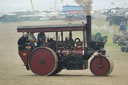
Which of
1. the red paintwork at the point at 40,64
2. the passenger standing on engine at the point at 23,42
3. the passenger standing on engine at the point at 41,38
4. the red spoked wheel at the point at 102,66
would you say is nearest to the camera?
the red spoked wheel at the point at 102,66

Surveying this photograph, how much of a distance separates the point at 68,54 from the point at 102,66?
4.95ft

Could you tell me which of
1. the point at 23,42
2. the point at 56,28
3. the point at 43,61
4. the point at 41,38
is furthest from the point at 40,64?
the point at 56,28

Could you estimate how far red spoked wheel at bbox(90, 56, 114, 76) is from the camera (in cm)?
2177

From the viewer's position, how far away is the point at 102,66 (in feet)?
71.7

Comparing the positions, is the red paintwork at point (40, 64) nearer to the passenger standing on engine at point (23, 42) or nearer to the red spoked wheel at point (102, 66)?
the passenger standing on engine at point (23, 42)

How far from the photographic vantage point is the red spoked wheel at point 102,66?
2177 cm

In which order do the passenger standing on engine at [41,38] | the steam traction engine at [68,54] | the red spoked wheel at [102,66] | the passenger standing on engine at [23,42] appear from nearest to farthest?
the red spoked wheel at [102,66], the steam traction engine at [68,54], the passenger standing on engine at [41,38], the passenger standing on engine at [23,42]

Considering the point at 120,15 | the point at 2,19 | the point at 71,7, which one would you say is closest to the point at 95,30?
the point at 120,15

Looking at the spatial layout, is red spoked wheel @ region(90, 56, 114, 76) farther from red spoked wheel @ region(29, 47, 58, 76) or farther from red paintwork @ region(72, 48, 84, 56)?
red spoked wheel @ region(29, 47, 58, 76)

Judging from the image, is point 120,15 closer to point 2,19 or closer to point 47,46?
point 2,19

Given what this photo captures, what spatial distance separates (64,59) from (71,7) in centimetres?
9999

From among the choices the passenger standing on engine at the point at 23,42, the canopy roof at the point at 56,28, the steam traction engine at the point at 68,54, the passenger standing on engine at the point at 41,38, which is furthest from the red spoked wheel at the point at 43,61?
the canopy roof at the point at 56,28

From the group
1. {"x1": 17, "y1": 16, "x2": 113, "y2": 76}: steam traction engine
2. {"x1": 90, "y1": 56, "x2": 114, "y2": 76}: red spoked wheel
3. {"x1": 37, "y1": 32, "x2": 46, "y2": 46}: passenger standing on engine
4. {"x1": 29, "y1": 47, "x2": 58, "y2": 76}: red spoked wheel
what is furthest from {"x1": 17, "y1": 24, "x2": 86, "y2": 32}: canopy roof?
{"x1": 90, "y1": 56, "x2": 114, "y2": 76}: red spoked wheel

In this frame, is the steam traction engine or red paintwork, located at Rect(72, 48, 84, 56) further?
red paintwork, located at Rect(72, 48, 84, 56)
